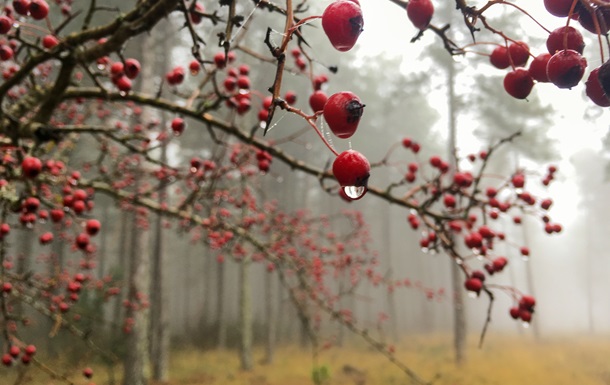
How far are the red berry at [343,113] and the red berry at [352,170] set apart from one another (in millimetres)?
45

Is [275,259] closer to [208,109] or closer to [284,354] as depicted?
[208,109]

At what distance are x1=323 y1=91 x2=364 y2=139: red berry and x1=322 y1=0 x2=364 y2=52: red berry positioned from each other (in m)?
0.10

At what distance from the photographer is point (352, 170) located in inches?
26.7

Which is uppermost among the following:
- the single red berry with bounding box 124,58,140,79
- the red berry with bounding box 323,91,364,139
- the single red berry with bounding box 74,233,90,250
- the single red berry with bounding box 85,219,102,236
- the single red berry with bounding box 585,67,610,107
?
the single red berry with bounding box 124,58,140,79

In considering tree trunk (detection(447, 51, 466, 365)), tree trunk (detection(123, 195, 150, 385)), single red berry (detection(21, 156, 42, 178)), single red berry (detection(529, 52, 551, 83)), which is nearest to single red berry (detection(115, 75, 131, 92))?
single red berry (detection(21, 156, 42, 178))

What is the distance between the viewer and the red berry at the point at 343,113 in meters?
0.65

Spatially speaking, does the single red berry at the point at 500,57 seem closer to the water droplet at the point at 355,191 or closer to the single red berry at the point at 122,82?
the water droplet at the point at 355,191

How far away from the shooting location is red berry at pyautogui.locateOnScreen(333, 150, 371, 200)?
673 mm

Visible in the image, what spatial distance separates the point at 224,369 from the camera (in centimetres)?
1289

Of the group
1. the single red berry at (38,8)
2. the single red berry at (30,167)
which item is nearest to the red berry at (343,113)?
the single red berry at (30,167)

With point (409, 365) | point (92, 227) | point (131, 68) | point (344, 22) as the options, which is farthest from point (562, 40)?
point (409, 365)

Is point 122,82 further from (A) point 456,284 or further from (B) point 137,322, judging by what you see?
(A) point 456,284

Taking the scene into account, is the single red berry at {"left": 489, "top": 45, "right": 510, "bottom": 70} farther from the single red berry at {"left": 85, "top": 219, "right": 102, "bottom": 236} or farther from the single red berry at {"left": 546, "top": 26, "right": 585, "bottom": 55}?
the single red berry at {"left": 85, "top": 219, "right": 102, "bottom": 236}

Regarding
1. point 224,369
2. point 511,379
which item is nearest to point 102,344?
point 224,369
